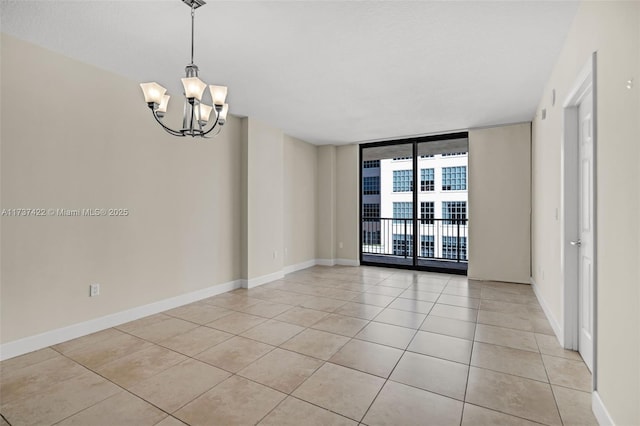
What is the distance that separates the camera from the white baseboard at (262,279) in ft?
15.5

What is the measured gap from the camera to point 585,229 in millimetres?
2402

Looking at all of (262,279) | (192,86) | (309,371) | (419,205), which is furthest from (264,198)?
(419,205)

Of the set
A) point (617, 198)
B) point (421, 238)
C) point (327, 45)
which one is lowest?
point (421, 238)

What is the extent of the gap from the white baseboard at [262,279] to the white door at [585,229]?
154 inches

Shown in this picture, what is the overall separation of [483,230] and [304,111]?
3.56 meters

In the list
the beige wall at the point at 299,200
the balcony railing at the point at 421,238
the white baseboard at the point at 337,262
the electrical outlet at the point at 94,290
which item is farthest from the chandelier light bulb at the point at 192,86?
the balcony railing at the point at 421,238

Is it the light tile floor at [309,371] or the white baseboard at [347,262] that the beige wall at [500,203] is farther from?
the white baseboard at [347,262]

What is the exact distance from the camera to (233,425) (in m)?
1.70

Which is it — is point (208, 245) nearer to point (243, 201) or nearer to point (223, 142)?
point (243, 201)

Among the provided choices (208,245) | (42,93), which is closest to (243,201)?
(208,245)

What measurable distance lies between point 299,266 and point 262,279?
Answer: 1.34 m

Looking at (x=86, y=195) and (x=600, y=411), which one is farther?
(x=86, y=195)

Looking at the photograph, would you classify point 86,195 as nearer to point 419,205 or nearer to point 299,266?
point 299,266

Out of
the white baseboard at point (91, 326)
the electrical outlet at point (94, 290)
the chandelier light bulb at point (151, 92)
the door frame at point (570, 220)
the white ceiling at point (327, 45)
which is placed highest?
the white ceiling at point (327, 45)
